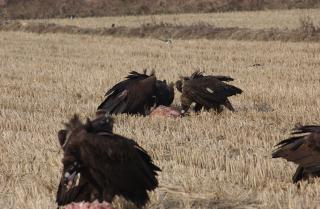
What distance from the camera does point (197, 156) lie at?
6668 millimetres

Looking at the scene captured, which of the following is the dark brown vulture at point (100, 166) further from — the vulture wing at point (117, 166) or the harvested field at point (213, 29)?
the harvested field at point (213, 29)

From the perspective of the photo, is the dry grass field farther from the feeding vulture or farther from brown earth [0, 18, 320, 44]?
brown earth [0, 18, 320, 44]

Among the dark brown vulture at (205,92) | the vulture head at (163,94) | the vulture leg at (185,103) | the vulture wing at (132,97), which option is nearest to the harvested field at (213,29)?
the vulture head at (163,94)

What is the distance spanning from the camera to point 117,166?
4.30 meters

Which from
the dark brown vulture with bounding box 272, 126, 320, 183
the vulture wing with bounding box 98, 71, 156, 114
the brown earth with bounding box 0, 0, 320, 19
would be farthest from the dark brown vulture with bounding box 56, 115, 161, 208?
the brown earth with bounding box 0, 0, 320, 19

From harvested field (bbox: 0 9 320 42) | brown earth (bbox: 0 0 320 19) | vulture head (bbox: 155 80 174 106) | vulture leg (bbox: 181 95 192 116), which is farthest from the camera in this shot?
brown earth (bbox: 0 0 320 19)

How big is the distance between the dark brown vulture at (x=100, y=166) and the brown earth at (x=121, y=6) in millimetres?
37519

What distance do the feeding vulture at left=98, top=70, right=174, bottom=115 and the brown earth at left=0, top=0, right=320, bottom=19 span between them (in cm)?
3245

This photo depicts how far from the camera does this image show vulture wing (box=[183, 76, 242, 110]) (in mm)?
9219

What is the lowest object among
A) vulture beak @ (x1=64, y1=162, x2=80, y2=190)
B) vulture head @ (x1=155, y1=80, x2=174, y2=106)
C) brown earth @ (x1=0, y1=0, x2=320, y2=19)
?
vulture beak @ (x1=64, y1=162, x2=80, y2=190)

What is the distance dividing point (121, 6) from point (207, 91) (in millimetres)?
36008

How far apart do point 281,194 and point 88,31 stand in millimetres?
24379

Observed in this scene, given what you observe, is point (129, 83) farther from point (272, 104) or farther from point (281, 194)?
point (281, 194)

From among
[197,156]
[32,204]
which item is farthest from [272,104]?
[32,204]
